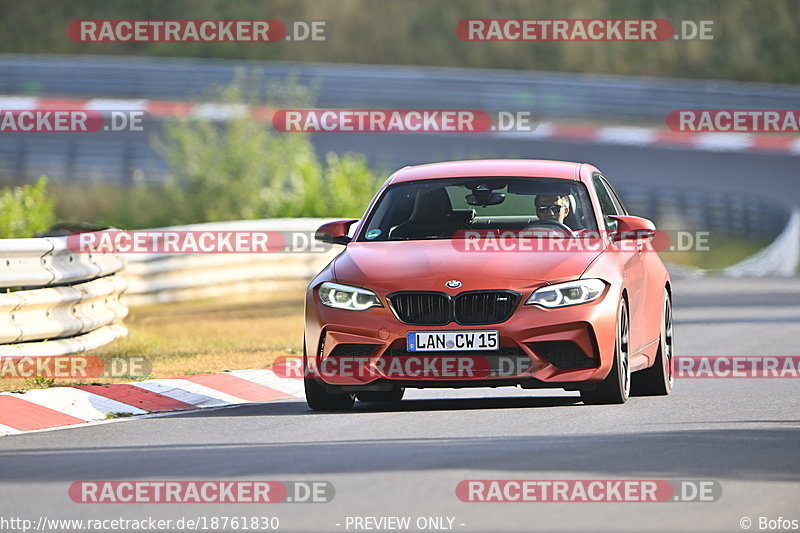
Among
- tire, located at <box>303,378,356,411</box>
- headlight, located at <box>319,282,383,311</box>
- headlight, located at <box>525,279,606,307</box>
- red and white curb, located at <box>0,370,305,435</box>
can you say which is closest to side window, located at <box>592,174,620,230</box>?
headlight, located at <box>525,279,606,307</box>

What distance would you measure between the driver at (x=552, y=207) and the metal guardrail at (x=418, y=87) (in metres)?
Answer: 28.4

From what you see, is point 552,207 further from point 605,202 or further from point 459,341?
point 459,341

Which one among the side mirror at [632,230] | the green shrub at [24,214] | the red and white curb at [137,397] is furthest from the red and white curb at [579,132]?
the side mirror at [632,230]

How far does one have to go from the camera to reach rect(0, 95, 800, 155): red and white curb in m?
37.1

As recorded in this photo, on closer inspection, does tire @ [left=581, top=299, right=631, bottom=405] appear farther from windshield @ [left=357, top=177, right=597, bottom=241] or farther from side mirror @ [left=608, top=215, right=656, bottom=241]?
windshield @ [left=357, top=177, right=597, bottom=241]

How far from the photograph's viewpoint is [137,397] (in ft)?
38.7

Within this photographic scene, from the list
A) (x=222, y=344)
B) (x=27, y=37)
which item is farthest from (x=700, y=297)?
(x=27, y=37)

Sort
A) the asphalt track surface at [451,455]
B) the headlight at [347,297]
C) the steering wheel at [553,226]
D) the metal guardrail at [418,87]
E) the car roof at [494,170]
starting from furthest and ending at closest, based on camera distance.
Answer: the metal guardrail at [418,87] → the car roof at [494,170] → the steering wheel at [553,226] → the headlight at [347,297] → the asphalt track surface at [451,455]

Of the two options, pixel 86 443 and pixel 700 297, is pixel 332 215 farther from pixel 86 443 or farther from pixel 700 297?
pixel 86 443

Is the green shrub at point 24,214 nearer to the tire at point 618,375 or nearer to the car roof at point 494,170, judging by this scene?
the car roof at point 494,170

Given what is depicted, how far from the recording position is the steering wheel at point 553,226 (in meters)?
11.3

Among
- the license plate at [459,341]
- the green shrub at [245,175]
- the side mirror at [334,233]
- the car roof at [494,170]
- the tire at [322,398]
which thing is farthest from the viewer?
the green shrub at [245,175]

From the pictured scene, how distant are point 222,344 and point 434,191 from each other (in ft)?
15.0

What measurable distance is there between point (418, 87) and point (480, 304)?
112 feet
